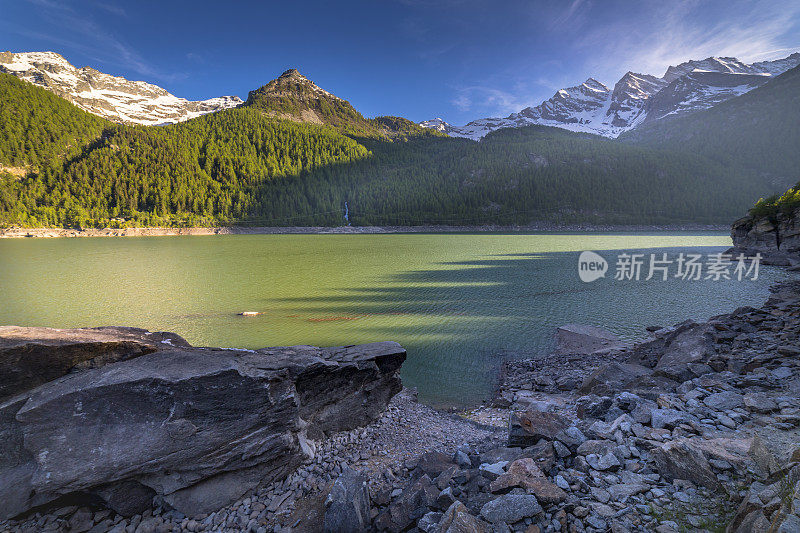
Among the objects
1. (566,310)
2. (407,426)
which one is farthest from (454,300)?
(407,426)

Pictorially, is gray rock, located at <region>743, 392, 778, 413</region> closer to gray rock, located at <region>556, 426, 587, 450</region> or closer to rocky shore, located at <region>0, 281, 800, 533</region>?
rocky shore, located at <region>0, 281, 800, 533</region>

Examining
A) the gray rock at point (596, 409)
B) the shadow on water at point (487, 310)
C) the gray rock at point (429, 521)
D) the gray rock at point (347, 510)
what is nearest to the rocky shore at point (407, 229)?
the shadow on water at point (487, 310)

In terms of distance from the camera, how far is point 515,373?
1195 cm

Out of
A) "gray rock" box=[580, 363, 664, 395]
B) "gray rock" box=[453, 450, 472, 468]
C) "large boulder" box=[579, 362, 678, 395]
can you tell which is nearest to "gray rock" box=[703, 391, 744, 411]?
"large boulder" box=[579, 362, 678, 395]

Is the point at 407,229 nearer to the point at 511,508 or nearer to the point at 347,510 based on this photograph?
the point at 347,510

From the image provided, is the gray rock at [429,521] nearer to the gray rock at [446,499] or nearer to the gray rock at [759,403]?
the gray rock at [446,499]

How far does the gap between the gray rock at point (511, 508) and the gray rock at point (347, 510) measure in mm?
1728

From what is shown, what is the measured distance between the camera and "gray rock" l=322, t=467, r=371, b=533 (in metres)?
4.23

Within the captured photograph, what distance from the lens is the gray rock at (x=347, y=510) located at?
4230mm

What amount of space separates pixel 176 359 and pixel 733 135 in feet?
915

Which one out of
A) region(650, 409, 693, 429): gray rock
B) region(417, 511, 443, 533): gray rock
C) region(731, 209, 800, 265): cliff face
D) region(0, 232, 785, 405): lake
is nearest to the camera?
region(417, 511, 443, 533): gray rock

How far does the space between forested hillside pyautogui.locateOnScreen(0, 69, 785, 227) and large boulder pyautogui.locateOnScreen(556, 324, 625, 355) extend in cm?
12192

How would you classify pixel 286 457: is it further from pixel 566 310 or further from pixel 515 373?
pixel 566 310

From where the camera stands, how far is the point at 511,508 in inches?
137
